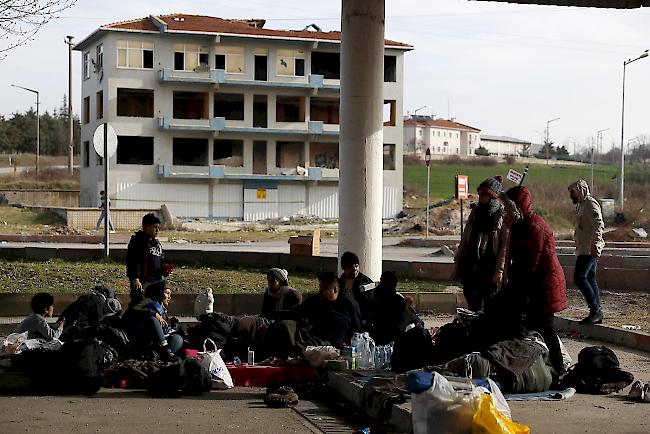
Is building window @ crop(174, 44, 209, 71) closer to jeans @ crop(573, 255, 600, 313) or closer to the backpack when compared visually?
jeans @ crop(573, 255, 600, 313)

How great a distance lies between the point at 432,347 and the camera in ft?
31.6

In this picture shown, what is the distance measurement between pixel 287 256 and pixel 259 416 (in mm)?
11700

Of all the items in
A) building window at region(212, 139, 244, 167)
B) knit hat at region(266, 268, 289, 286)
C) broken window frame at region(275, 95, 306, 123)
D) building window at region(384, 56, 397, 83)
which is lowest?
knit hat at region(266, 268, 289, 286)

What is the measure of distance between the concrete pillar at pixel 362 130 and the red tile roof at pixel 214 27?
4714 centimetres

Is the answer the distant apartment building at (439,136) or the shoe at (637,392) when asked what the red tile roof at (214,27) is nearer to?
the shoe at (637,392)

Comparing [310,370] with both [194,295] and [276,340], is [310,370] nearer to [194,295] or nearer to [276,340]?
[276,340]

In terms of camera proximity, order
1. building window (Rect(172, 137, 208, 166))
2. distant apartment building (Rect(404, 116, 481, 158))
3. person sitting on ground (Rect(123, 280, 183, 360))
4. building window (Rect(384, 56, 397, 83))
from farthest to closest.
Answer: distant apartment building (Rect(404, 116, 481, 158)), building window (Rect(384, 56, 397, 83)), building window (Rect(172, 137, 208, 166)), person sitting on ground (Rect(123, 280, 183, 360))

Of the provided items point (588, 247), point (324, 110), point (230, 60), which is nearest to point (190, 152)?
point (230, 60)

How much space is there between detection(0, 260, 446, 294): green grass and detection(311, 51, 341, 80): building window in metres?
45.6

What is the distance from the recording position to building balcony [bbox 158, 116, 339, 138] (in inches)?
2399

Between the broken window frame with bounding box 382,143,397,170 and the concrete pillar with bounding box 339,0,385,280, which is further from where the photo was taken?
the broken window frame with bounding box 382,143,397,170

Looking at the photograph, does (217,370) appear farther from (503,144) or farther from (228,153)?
(503,144)

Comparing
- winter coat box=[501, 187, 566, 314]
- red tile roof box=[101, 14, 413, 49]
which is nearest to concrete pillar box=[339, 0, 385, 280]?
winter coat box=[501, 187, 566, 314]

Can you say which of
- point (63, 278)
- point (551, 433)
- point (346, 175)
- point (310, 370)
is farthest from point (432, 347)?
point (63, 278)
